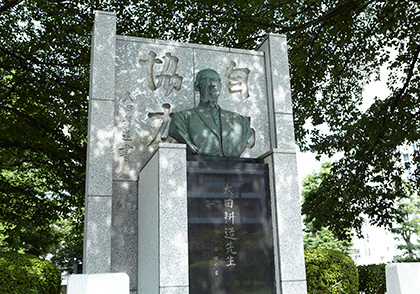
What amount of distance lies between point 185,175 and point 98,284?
298 centimetres

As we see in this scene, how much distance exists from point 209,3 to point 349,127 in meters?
4.48

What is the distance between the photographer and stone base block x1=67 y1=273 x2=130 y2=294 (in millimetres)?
2234

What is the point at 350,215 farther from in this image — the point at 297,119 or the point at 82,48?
the point at 82,48

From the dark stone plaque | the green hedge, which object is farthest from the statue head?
the green hedge

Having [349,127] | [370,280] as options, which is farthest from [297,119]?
[370,280]

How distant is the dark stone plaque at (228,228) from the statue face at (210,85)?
120cm

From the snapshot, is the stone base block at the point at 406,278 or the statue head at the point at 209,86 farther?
the statue head at the point at 209,86

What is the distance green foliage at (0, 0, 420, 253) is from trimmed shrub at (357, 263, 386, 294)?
2302mm

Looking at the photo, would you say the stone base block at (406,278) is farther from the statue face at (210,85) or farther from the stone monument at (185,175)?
the statue face at (210,85)

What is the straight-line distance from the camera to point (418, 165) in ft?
→ 35.6

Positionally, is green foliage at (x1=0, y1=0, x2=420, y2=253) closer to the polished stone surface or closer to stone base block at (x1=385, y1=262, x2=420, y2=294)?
the polished stone surface

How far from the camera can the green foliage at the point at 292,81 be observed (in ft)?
33.9

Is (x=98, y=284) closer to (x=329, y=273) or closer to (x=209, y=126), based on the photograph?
(x=209, y=126)

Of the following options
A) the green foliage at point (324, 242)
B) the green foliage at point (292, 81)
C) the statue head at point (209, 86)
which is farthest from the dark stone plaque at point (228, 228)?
the green foliage at point (324, 242)
